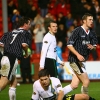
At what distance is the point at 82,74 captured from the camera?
10758 millimetres

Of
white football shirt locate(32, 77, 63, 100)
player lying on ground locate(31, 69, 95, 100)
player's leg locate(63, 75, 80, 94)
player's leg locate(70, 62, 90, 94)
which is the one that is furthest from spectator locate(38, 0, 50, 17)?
white football shirt locate(32, 77, 63, 100)

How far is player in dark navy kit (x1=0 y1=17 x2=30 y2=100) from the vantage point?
10430 mm

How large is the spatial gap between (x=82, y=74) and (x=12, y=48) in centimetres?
168

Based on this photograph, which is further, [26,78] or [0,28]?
[0,28]

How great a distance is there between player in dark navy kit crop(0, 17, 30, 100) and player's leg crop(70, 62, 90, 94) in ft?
3.87

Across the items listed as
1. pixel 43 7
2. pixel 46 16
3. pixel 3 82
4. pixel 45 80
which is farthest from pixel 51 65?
pixel 43 7

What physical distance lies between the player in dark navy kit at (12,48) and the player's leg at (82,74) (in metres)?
1.18

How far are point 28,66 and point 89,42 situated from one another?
7.74 metres

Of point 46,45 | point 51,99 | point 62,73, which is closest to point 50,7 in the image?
point 62,73

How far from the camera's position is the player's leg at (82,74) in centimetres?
1071

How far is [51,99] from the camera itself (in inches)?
364

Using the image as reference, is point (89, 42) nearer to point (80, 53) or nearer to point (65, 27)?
point (80, 53)

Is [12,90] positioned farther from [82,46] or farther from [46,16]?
[46,16]

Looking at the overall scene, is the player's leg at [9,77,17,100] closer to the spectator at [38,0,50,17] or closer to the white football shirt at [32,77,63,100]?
the white football shirt at [32,77,63,100]
